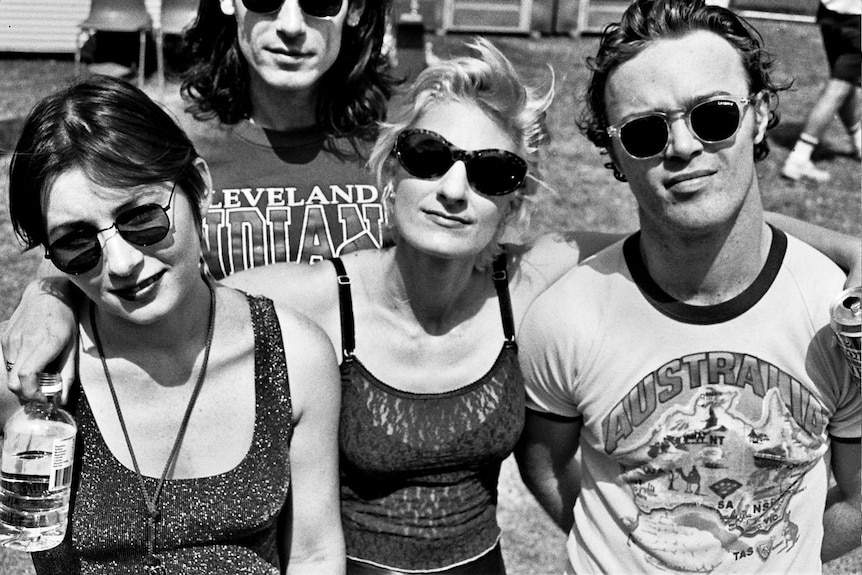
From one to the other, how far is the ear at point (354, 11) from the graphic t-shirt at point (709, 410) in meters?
1.22

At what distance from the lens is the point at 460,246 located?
103 inches

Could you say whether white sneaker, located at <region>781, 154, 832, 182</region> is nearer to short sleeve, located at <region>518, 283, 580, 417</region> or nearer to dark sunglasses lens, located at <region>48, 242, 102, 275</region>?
short sleeve, located at <region>518, 283, 580, 417</region>

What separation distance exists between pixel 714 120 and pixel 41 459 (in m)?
1.64

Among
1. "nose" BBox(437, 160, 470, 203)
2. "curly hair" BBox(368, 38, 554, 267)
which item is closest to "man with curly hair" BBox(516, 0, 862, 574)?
"curly hair" BBox(368, 38, 554, 267)

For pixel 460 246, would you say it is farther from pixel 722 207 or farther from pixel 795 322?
pixel 795 322

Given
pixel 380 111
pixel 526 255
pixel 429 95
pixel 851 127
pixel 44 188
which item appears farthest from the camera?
pixel 851 127

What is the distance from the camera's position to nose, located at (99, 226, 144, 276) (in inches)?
81.7

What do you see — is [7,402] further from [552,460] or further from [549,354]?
[552,460]

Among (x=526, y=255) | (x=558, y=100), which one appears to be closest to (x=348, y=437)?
(x=526, y=255)

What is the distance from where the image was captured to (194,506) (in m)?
2.28

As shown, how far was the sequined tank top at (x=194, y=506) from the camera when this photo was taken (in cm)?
224

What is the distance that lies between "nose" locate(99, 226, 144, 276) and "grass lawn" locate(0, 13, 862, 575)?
143cm

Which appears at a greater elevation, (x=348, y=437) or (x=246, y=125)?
(x=246, y=125)

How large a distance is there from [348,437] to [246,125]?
1112mm
